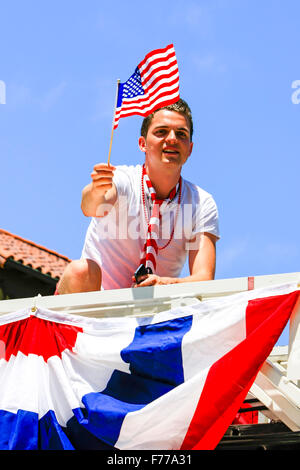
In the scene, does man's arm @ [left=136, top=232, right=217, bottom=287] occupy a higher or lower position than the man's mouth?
lower

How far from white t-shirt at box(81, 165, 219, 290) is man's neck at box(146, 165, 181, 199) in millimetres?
106

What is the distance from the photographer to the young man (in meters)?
5.38

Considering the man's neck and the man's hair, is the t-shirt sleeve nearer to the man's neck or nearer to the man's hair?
the man's neck

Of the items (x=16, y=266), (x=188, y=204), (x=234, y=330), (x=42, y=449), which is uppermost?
(x=16, y=266)

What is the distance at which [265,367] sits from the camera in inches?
168

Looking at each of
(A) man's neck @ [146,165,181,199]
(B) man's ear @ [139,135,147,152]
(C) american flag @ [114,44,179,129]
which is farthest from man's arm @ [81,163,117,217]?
(B) man's ear @ [139,135,147,152]

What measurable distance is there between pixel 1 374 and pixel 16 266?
379 inches

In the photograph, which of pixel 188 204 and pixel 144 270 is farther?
pixel 188 204

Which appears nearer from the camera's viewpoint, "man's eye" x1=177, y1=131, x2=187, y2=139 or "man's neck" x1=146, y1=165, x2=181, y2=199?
"man's neck" x1=146, y1=165, x2=181, y2=199

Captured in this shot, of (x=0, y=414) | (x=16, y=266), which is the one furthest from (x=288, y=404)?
(x=16, y=266)

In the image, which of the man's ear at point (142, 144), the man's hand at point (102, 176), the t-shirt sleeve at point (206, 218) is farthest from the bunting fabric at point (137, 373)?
the man's ear at point (142, 144)

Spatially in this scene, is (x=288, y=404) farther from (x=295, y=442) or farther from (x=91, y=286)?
(x=91, y=286)

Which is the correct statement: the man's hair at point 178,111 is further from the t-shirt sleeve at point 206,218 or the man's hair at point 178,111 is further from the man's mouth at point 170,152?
the t-shirt sleeve at point 206,218

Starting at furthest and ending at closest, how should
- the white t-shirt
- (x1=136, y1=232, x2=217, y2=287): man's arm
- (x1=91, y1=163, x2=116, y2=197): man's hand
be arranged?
1. the white t-shirt
2. (x1=136, y1=232, x2=217, y2=287): man's arm
3. (x1=91, y1=163, x2=116, y2=197): man's hand
